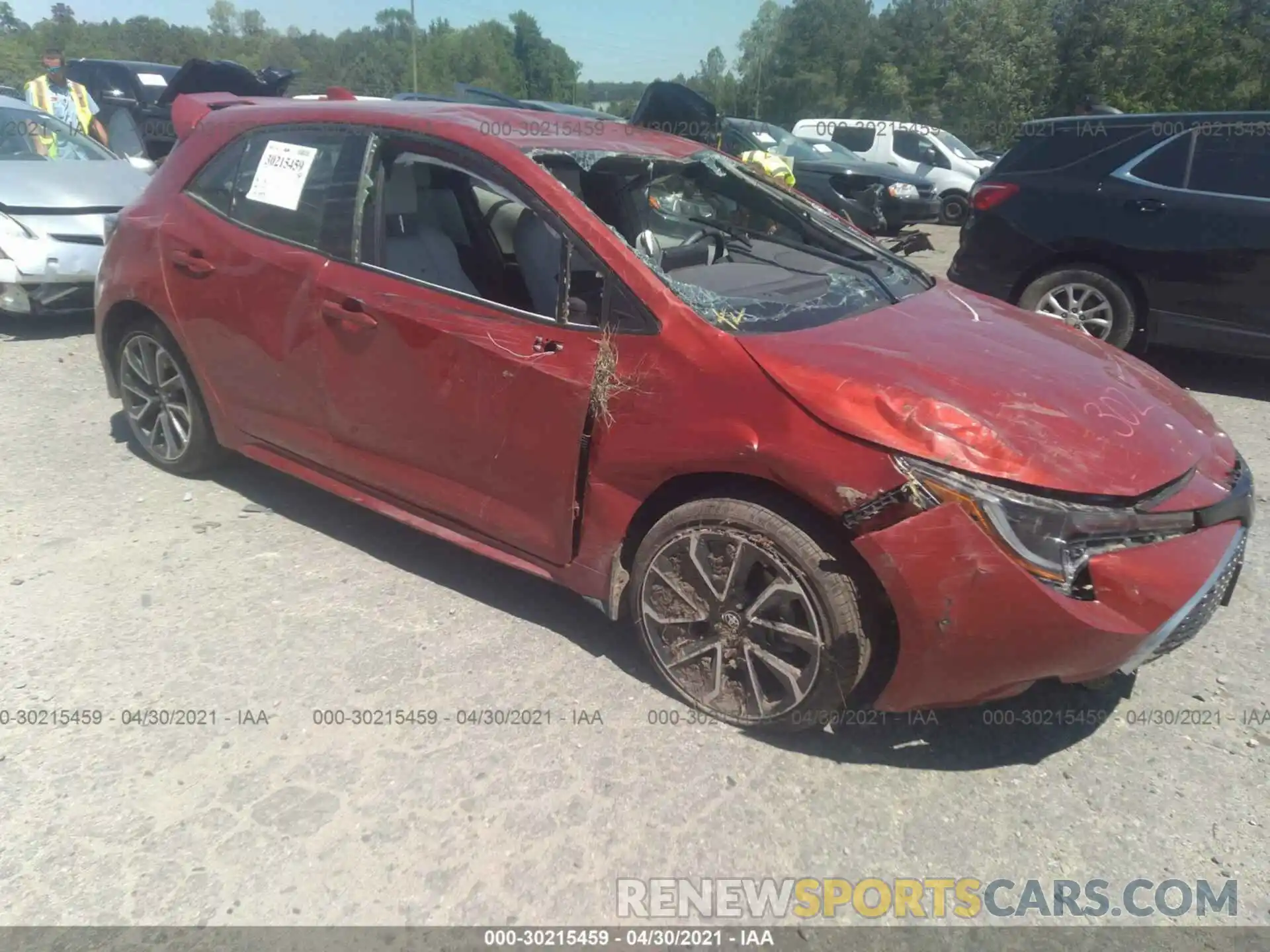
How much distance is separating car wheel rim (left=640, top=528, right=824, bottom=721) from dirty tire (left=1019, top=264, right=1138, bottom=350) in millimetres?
4463

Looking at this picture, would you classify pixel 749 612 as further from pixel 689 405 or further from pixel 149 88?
pixel 149 88

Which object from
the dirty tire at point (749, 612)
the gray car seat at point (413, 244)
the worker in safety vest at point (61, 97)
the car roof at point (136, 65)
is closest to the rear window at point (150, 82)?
the car roof at point (136, 65)

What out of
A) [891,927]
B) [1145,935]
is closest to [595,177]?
[891,927]

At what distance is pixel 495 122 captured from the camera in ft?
11.0

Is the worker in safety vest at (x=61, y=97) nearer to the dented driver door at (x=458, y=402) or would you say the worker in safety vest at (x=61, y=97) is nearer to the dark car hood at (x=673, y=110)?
the dark car hood at (x=673, y=110)

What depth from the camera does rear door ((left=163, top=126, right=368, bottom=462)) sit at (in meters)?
3.48

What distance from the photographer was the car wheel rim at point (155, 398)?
13.8 ft

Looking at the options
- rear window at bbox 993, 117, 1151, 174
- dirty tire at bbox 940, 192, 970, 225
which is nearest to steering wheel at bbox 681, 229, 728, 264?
rear window at bbox 993, 117, 1151, 174

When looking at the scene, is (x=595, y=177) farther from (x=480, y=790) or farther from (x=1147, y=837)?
(x=1147, y=837)

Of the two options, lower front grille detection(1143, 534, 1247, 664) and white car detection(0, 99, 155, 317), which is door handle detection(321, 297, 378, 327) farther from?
white car detection(0, 99, 155, 317)

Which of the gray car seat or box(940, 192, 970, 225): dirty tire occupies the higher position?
box(940, 192, 970, 225): dirty tire

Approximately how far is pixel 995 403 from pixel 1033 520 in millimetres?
362

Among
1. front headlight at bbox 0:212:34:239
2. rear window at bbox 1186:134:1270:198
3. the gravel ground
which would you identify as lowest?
the gravel ground

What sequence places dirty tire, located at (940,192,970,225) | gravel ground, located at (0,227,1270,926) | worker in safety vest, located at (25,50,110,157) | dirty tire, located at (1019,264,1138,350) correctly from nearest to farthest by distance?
1. gravel ground, located at (0,227,1270,926)
2. dirty tire, located at (1019,264,1138,350)
3. worker in safety vest, located at (25,50,110,157)
4. dirty tire, located at (940,192,970,225)
